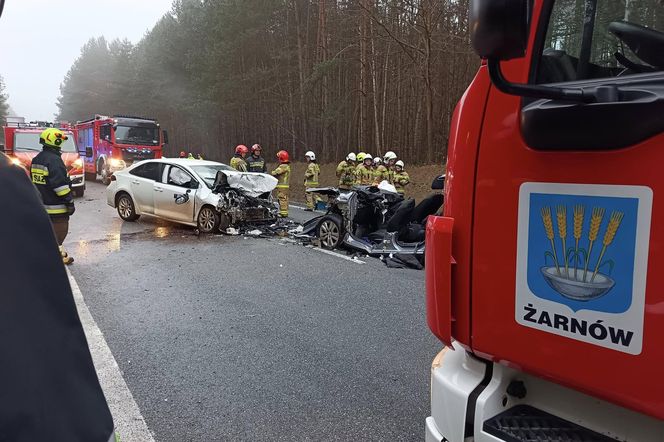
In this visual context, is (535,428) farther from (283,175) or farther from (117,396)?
(283,175)

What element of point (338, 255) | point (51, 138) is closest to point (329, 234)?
point (338, 255)

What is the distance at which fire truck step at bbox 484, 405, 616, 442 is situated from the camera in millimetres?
1602

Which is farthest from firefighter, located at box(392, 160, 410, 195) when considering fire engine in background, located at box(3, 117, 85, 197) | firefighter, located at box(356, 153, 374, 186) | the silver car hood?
fire engine in background, located at box(3, 117, 85, 197)

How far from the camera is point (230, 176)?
32.9 feet

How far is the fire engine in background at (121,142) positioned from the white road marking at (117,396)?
704 inches

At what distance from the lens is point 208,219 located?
32.9ft

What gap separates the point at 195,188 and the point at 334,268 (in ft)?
14.3

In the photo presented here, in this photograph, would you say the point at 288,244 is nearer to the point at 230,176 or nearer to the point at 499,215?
the point at 230,176

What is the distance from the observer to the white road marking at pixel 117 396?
2889 millimetres

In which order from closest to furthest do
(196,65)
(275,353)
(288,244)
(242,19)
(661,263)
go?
1. (661,263)
2. (275,353)
3. (288,244)
4. (242,19)
5. (196,65)

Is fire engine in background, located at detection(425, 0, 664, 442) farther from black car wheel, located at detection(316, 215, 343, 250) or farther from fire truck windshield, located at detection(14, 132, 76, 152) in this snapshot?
fire truck windshield, located at detection(14, 132, 76, 152)

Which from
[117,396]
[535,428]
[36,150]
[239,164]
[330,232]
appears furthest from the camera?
[36,150]

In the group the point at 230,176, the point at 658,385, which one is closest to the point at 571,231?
the point at 658,385

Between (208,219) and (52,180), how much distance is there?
3742mm
